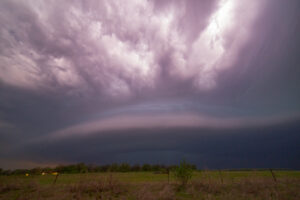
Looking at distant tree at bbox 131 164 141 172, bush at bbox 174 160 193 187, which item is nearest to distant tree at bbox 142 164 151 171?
distant tree at bbox 131 164 141 172

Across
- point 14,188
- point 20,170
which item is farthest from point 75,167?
point 14,188

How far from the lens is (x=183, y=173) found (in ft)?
87.6

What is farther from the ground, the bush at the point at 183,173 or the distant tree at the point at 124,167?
the distant tree at the point at 124,167

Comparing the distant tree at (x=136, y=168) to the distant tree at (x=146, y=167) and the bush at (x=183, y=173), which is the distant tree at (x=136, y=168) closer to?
the distant tree at (x=146, y=167)

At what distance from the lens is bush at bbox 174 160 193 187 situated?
1048 inches

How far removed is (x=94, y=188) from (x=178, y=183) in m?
11.6

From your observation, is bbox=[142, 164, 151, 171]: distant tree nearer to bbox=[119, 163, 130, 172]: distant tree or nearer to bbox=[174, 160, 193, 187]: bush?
bbox=[119, 163, 130, 172]: distant tree

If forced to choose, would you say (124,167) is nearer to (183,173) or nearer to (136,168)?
(136,168)

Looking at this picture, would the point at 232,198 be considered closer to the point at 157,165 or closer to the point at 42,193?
the point at 42,193

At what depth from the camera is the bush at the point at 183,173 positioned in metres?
26.6

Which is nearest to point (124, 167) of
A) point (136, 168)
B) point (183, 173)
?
point (136, 168)

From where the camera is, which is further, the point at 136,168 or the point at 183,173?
the point at 136,168

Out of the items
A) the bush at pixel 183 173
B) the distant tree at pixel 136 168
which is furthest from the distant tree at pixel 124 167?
the bush at pixel 183 173

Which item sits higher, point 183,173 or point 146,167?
point 146,167
